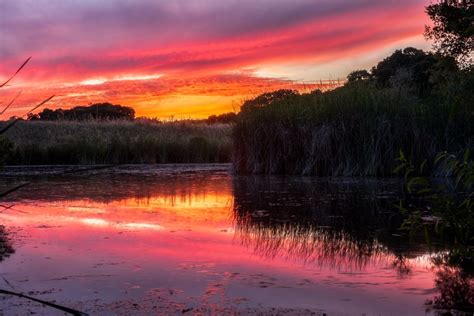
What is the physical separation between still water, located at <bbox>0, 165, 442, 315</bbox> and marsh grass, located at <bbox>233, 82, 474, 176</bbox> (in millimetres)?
4517

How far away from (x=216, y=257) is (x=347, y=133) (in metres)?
9.53

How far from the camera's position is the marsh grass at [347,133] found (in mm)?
13469

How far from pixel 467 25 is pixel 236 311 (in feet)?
61.5

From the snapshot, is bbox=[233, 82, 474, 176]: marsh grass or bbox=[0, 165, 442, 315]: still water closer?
bbox=[0, 165, 442, 315]: still water

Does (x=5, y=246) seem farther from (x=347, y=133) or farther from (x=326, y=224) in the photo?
(x=347, y=133)

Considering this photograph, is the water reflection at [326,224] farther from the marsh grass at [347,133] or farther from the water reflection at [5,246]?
the marsh grass at [347,133]

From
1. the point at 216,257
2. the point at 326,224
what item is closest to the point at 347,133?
the point at 326,224

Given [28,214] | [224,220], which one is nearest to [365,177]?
[224,220]

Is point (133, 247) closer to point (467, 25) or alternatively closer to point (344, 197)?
point (344, 197)

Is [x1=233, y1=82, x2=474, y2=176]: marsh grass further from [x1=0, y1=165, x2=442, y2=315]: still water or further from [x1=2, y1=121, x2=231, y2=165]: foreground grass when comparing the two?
[x1=2, y1=121, x2=231, y2=165]: foreground grass

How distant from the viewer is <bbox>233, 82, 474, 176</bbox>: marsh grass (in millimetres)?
13469

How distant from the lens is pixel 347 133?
13906 millimetres

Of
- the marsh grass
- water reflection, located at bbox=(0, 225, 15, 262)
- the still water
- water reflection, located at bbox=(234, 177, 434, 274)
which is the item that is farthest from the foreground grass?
water reflection, located at bbox=(0, 225, 15, 262)

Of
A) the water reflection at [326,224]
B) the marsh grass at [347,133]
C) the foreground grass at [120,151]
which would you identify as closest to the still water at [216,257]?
the water reflection at [326,224]
